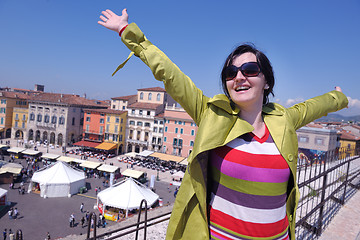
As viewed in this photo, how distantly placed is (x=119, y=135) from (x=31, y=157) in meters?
13.2

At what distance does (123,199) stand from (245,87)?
16.5 meters

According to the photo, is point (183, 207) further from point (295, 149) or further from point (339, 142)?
point (339, 142)

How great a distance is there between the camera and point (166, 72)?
1748mm

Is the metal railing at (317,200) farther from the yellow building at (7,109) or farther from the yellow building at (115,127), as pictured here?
the yellow building at (7,109)

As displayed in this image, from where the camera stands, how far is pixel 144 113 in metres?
42.5

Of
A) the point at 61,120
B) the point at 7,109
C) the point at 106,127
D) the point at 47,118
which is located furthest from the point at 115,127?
the point at 7,109

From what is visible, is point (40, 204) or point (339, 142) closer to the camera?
point (40, 204)

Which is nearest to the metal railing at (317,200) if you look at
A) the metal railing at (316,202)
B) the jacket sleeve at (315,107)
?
the metal railing at (316,202)

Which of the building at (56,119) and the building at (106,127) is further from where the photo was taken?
the building at (56,119)

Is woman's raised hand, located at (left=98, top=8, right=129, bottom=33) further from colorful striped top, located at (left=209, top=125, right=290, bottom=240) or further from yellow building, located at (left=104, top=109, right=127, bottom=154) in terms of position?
yellow building, located at (left=104, top=109, right=127, bottom=154)

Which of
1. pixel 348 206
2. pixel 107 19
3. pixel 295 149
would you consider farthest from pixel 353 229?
pixel 107 19

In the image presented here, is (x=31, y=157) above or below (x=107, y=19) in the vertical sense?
below

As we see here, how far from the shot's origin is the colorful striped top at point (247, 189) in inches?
73.4

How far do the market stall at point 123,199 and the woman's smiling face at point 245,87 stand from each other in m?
15.9
